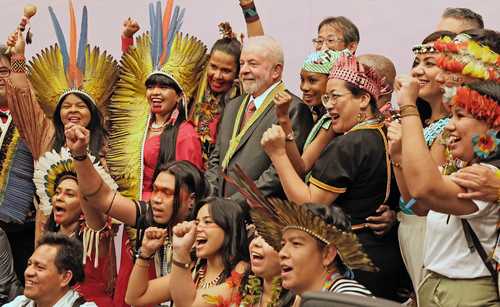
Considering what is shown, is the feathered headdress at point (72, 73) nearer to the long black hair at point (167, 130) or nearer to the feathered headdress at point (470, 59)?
the long black hair at point (167, 130)

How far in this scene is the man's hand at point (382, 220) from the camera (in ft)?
15.3

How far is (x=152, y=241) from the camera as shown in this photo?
17.4 ft

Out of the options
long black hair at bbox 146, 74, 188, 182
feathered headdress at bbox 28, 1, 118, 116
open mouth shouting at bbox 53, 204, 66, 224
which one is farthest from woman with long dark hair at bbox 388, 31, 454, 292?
feathered headdress at bbox 28, 1, 118, 116

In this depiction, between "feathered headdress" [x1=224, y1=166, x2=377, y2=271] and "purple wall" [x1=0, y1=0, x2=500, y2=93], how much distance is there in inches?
77.1

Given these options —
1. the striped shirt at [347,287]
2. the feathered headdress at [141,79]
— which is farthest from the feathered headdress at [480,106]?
the feathered headdress at [141,79]

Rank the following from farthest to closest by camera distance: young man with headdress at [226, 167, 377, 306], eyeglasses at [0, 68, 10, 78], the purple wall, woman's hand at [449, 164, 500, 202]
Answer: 1. eyeglasses at [0, 68, 10, 78]
2. the purple wall
3. young man with headdress at [226, 167, 377, 306]
4. woman's hand at [449, 164, 500, 202]

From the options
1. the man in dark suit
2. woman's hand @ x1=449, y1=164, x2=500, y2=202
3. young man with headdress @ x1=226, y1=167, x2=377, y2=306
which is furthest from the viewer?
the man in dark suit

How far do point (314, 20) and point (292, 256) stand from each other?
2804 mm

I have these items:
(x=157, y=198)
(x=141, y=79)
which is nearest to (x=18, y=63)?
(x=141, y=79)

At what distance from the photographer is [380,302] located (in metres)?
2.25

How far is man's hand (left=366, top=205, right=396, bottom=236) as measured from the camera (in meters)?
4.66

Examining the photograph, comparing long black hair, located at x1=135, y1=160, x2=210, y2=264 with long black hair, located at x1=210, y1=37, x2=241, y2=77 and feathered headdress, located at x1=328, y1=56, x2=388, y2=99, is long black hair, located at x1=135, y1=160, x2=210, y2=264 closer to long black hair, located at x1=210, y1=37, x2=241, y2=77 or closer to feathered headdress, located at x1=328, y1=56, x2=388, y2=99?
long black hair, located at x1=210, y1=37, x2=241, y2=77

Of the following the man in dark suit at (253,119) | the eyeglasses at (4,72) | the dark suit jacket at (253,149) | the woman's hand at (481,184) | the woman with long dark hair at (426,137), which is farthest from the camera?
the eyeglasses at (4,72)

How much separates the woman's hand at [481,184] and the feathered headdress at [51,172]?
106 inches
